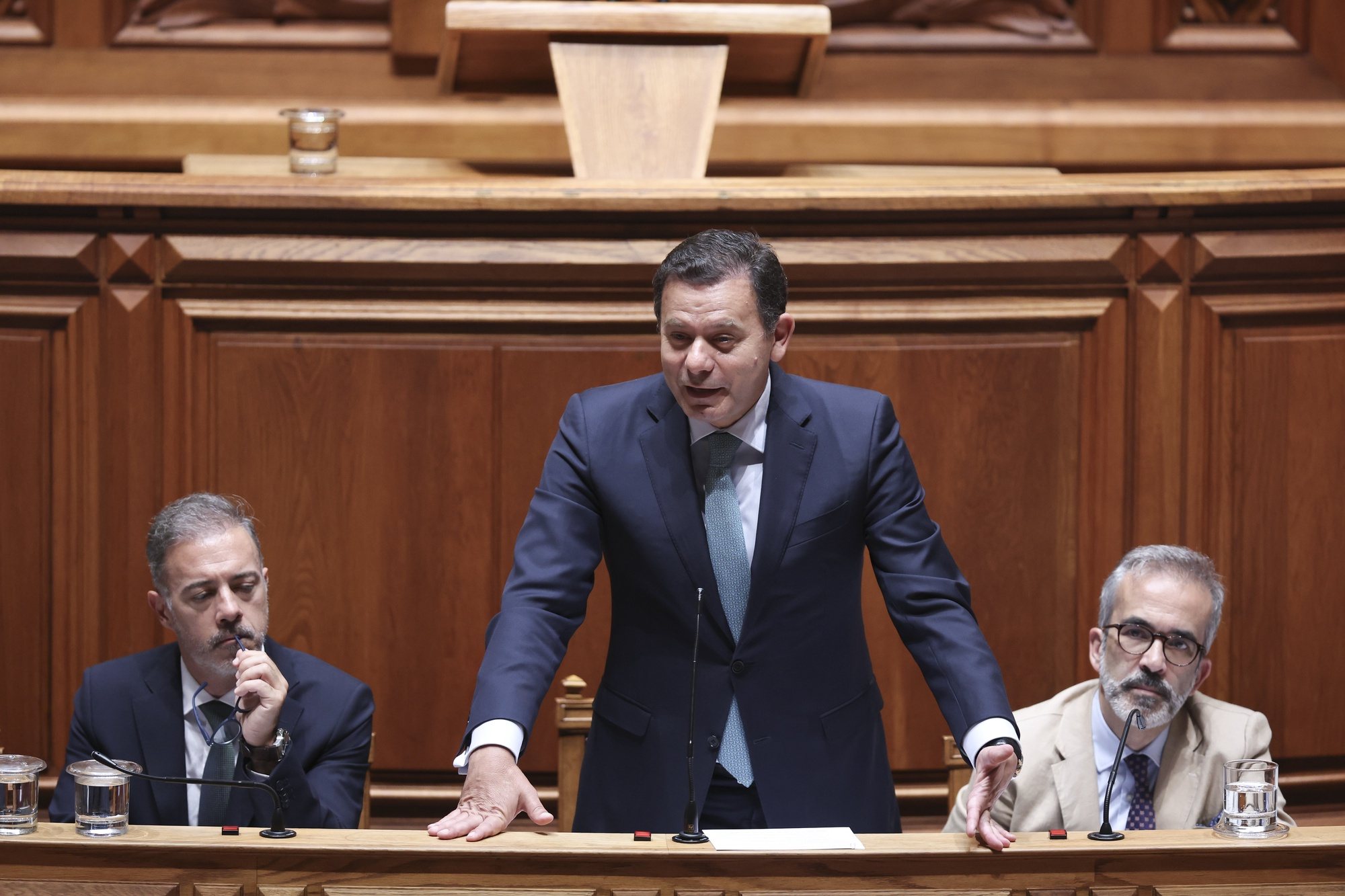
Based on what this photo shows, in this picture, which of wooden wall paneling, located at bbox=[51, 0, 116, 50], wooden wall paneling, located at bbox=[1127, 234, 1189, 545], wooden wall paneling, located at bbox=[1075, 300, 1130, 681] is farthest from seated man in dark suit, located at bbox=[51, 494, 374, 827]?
wooden wall paneling, located at bbox=[51, 0, 116, 50]

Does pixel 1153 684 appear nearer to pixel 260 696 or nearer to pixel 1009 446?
pixel 1009 446

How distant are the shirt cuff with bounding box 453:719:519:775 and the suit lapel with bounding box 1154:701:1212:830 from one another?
95 centimetres

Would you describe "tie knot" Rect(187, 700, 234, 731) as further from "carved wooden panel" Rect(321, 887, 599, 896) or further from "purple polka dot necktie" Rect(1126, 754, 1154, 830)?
"purple polka dot necktie" Rect(1126, 754, 1154, 830)

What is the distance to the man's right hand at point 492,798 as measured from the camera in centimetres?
171

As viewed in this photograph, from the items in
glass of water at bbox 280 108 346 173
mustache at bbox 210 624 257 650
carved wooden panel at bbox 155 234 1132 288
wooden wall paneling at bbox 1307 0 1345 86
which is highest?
wooden wall paneling at bbox 1307 0 1345 86

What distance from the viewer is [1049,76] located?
12.9ft

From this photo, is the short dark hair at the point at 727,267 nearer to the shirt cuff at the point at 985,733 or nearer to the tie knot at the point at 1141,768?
the shirt cuff at the point at 985,733

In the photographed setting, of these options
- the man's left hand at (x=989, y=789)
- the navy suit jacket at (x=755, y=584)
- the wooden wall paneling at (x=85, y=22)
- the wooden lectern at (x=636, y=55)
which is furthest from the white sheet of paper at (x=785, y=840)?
the wooden wall paneling at (x=85, y=22)

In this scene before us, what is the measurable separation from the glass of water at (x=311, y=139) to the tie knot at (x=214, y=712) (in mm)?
1182

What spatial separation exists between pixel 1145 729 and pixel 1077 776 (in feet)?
0.40

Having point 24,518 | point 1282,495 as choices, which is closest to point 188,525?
point 24,518

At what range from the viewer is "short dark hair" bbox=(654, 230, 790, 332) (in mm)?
1925

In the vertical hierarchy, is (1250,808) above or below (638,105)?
below

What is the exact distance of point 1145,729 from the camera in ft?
7.52
